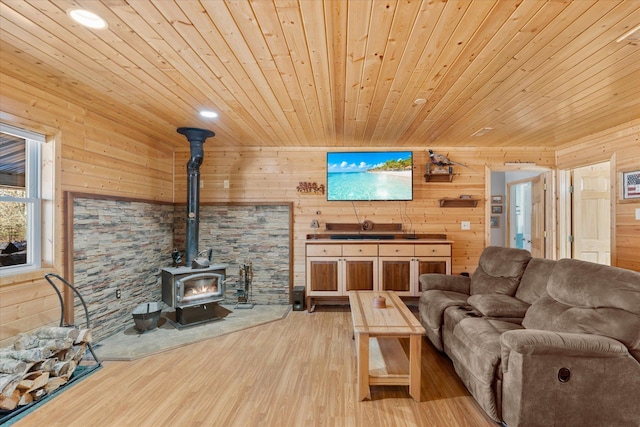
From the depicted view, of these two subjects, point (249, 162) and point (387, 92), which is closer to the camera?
point (387, 92)

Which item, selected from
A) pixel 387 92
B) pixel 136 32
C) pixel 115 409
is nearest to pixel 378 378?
pixel 115 409

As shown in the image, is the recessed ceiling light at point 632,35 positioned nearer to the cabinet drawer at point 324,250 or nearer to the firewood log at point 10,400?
the cabinet drawer at point 324,250

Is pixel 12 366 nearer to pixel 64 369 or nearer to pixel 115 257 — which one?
pixel 64 369

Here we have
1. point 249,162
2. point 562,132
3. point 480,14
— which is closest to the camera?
Result: point 480,14

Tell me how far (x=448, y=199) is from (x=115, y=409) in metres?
4.49

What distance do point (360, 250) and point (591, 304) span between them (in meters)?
2.52

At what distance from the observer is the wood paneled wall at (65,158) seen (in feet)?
7.78

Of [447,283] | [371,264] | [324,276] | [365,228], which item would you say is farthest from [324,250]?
[447,283]

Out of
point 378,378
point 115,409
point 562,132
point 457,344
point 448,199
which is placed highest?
point 562,132

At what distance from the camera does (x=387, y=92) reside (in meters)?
2.65

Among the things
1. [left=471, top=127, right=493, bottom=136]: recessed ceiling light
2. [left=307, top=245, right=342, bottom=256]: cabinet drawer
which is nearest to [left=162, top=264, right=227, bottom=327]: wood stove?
[left=307, top=245, right=342, bottom=256]: cabinet drawer

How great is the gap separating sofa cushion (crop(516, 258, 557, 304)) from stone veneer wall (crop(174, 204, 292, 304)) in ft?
9.85

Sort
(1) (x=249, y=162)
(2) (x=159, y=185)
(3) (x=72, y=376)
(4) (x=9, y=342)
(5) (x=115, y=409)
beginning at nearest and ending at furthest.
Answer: (5) (x=115, y=409) < (4) (x=9, y=342) < (3) (x=72, y=376) < (2) (x=159, y=185) < (1) (x=249, y=162)

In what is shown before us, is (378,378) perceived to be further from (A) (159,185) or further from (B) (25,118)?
(A) (159,185)
